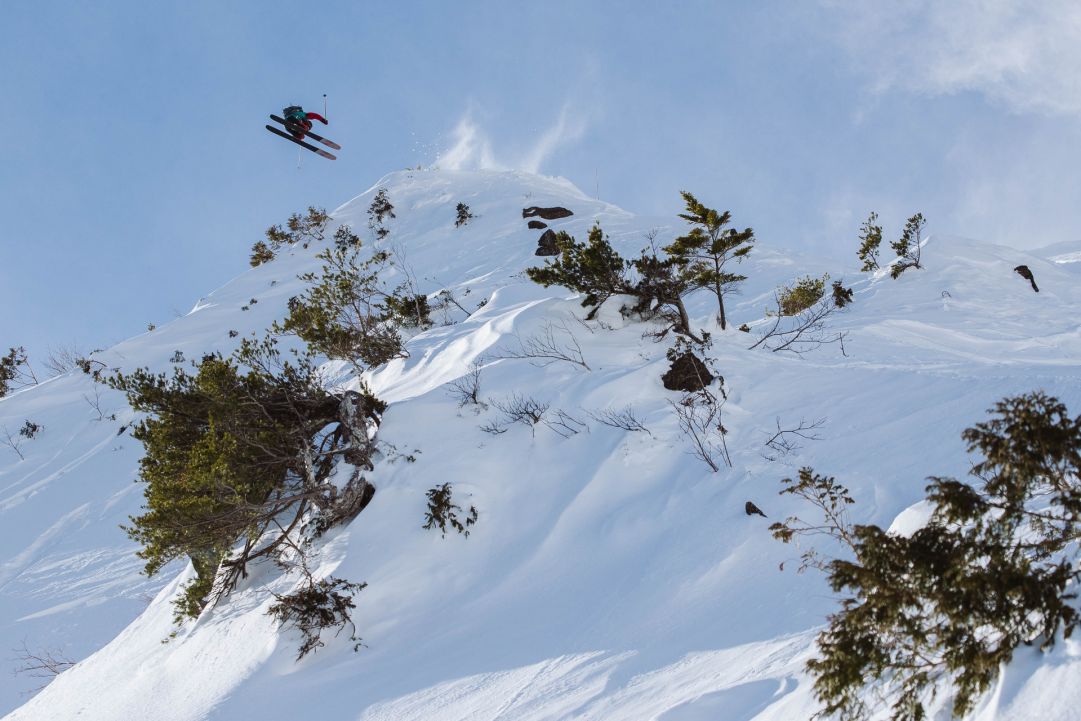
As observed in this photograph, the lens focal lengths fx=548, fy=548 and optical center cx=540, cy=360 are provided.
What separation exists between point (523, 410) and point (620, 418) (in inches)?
65.4

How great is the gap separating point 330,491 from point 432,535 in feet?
6.63

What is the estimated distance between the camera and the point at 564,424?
29.9 ft

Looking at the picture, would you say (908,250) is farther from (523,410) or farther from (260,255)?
(260,255)

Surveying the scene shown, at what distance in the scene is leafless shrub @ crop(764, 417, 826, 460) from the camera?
7.80m

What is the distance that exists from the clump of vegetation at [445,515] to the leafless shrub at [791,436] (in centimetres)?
437

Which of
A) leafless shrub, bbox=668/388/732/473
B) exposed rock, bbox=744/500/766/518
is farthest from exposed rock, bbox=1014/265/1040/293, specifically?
exposed rock, bbox=744/500/766/518

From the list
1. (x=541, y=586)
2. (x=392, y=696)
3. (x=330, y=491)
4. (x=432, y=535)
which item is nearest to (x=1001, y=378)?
(x=541, y=586)

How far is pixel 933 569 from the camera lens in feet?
8.59

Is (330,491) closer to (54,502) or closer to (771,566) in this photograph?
(771,566)

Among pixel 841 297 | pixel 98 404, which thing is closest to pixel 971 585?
pixel 841 297

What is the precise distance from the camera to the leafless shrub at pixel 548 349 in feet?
35.6

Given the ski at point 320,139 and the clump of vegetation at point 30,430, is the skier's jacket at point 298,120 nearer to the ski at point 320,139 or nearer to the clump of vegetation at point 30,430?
the ski at point 320,139

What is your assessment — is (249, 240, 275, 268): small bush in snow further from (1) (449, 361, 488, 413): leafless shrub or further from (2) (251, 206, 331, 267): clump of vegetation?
(1) (449, 361, 488, 413): leafless shrub

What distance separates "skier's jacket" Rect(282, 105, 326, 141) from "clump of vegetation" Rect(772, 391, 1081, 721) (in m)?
13.8
